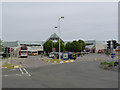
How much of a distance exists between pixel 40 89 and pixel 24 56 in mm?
45062

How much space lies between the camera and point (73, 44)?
9038 cm

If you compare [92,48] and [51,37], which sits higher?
[51,37]

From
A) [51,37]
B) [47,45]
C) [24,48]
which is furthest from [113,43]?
[51,37]

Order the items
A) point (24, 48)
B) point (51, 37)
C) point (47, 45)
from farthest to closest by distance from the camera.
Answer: point (51, 37) → point (47, 45) → point (24, 48)

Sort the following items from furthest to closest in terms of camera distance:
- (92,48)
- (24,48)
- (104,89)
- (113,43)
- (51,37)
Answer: (51,37) < (92,48) < (24,48) < (113,43) < (104,89)

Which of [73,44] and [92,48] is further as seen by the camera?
[92,48]

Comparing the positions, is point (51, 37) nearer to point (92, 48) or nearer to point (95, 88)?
point (92, 48)

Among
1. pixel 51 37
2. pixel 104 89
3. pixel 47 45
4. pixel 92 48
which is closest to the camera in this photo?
pixel 104 89

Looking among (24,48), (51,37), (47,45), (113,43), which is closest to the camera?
(113,43)

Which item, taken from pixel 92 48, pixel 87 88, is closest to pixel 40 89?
pixel 87 88

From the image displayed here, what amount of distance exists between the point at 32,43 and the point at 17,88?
4525 inches

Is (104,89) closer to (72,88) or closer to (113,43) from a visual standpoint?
(72,88)

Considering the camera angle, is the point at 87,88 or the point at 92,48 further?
the point at 92,48

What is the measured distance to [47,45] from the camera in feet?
291
